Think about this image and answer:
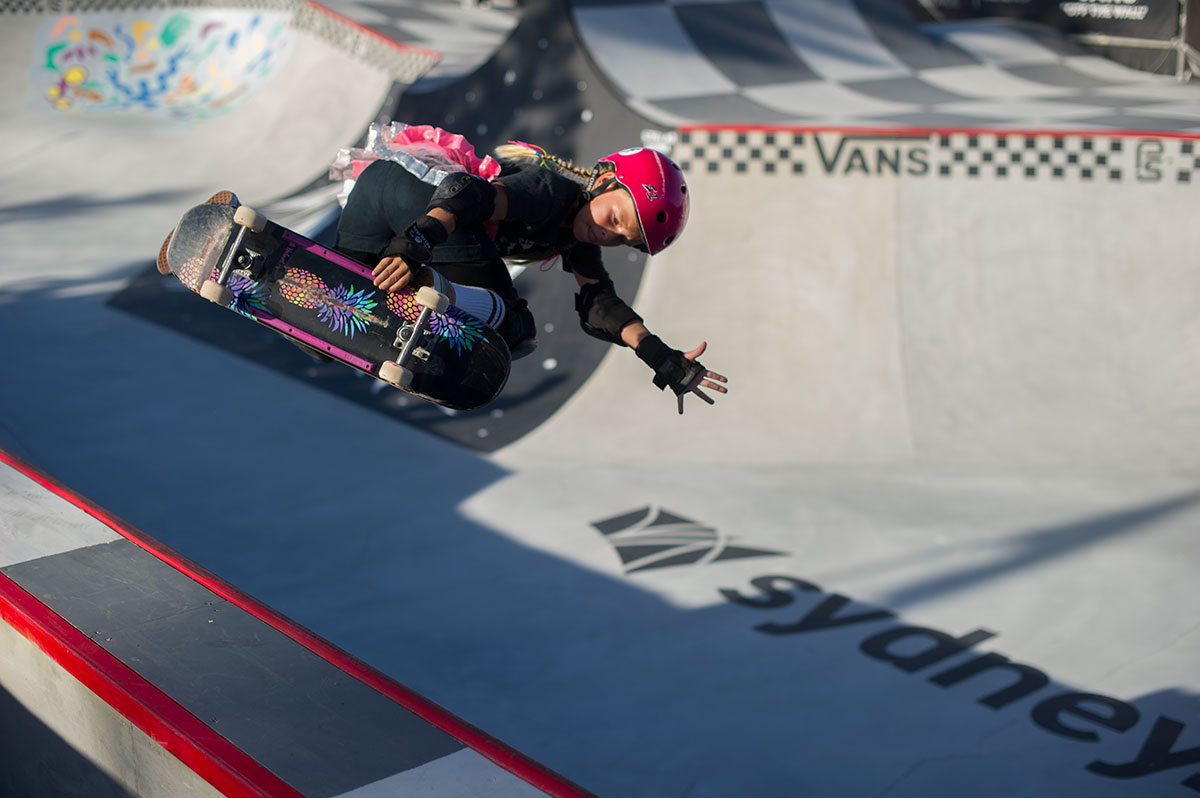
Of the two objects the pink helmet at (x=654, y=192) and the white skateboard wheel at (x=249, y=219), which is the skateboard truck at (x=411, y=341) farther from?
the pink helmet at (x=654, y=192)

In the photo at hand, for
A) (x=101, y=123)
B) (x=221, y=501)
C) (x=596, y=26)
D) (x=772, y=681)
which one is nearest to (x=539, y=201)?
(x=772, y=681)

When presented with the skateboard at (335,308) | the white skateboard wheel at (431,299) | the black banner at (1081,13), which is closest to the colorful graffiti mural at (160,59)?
the black banner at (1081,13)

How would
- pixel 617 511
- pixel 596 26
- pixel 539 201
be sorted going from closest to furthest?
pixel 539 201, pixel 617 511, pixel 596 26

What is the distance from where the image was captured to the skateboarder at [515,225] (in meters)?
3.53

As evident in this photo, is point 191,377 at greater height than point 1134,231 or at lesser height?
lesser

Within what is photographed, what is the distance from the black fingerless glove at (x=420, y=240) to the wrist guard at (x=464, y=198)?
8 centimetres

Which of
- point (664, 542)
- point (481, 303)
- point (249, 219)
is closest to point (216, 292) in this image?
point (249, 219)

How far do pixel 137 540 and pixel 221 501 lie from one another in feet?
10.6

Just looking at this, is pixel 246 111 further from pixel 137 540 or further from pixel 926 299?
pixel 137 540

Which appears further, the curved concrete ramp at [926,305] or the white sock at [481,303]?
the curved concrete ramp at [926,305]

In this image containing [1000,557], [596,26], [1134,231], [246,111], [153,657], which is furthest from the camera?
[246,111]

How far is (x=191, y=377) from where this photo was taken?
8672 millimetres

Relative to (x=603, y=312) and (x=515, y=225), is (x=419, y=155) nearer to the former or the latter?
(x=515, y=225)

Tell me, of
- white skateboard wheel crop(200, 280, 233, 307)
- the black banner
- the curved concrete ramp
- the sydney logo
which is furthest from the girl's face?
the black banner
